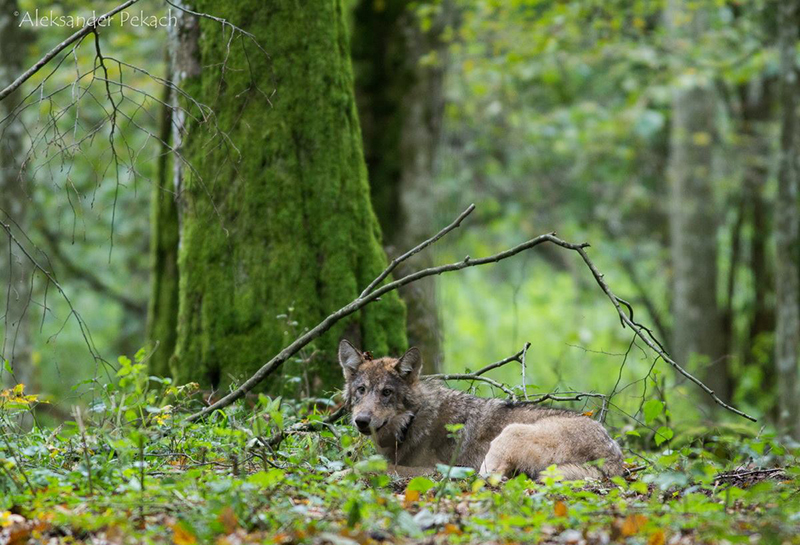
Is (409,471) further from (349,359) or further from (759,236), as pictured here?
(759,236)

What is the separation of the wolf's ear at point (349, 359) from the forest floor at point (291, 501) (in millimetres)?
1180

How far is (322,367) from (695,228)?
458 inches

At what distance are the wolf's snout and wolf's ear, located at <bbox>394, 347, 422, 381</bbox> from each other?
0.59 m

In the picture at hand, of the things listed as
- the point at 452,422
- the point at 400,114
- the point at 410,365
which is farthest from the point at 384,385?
the point at 400,114

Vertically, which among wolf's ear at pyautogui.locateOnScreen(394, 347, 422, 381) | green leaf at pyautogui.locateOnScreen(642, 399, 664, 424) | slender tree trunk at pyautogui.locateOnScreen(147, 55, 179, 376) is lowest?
green leaf at pyautogui.locateOnScreen(642, 399, 664, 424)

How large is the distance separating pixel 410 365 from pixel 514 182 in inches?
597

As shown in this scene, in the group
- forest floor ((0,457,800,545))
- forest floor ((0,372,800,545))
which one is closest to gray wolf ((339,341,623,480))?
forest floor ((0,372,800,545))

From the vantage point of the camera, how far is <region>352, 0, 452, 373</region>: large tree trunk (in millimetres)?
11250

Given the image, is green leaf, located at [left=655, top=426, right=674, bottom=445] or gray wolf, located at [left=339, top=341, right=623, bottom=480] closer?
green leaf, located at [left=655, top=426, right=674, bottom=445]

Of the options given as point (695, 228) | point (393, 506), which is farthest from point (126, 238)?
point (393, 506)

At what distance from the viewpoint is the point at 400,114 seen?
38.1 ft

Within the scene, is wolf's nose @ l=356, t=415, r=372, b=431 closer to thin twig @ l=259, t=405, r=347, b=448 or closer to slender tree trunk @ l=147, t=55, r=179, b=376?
thin twig @ l=259, t=405, r=347, b=448

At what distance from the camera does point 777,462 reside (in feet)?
24.2

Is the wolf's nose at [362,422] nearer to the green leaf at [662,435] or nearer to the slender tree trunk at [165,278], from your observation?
the green leaf at [662,435]
